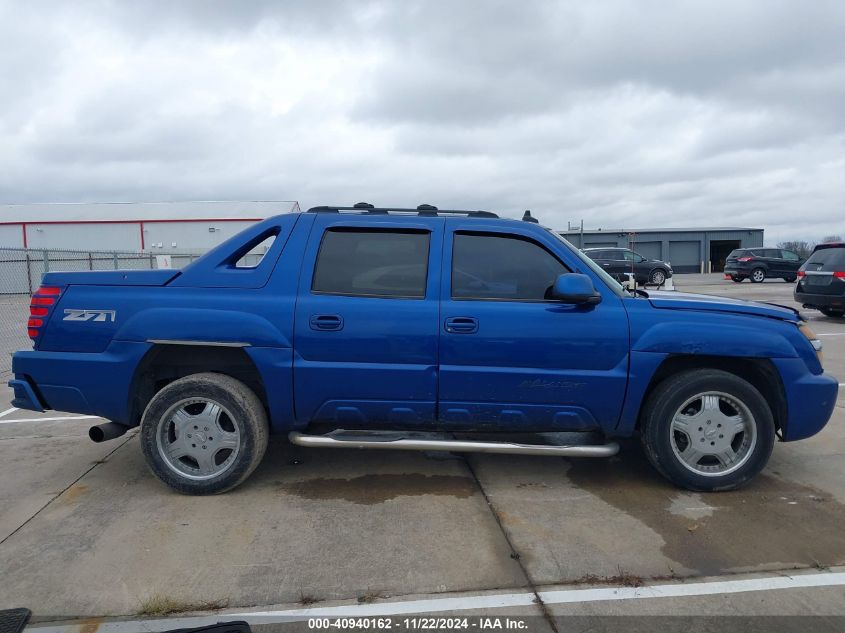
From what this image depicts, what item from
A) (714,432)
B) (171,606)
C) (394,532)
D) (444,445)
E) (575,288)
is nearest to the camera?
(171,606)

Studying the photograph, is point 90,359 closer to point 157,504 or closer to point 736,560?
point 157,504

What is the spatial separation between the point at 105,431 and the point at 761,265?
29.1 m

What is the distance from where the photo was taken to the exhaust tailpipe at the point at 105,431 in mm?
3887

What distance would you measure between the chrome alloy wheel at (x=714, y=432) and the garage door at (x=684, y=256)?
4327 cm

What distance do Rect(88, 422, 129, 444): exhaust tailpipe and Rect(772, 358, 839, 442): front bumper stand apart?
14.8 feet

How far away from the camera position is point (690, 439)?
151 inches

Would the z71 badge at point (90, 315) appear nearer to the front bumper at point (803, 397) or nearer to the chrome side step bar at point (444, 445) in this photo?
the chrome side step bar at point (444, 445)

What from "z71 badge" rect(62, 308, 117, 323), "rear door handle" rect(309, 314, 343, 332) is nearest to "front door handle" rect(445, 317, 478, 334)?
"rear door handle" rect(309, 314, 343, 332)

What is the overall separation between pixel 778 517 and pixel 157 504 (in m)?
3.94

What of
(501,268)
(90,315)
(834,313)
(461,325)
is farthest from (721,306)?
(834,313)

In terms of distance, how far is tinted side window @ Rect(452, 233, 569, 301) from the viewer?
3.90 metres

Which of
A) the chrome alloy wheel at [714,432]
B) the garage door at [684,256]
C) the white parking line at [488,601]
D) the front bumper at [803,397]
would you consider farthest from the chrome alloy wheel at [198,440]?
the garage door at [684,256]

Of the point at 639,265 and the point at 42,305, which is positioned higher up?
the point at 42,305

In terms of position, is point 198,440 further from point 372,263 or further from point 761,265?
point 761,265
